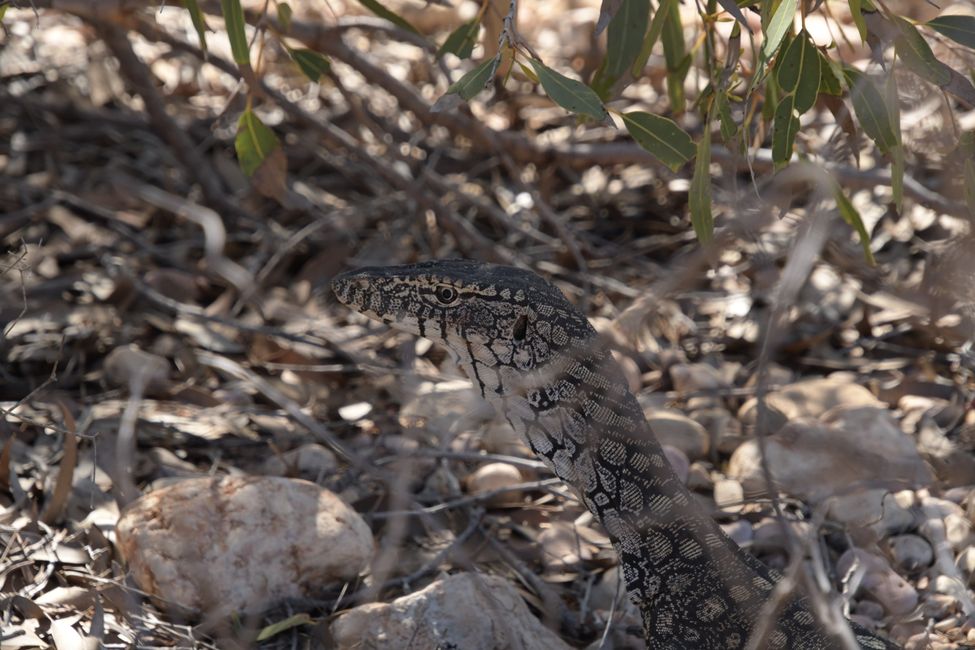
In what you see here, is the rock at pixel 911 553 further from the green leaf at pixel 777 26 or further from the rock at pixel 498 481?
the green leaf at pixel 777 26

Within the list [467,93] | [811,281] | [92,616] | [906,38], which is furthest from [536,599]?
[811,281]

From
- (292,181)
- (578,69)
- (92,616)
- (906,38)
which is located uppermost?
(906,38)

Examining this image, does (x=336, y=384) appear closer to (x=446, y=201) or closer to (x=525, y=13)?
(x=446, y=201)

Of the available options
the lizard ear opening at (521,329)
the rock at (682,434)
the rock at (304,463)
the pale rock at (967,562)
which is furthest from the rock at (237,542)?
the pale rock at (967,562)

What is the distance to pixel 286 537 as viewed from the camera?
402cm

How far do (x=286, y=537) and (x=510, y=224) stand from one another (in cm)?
250

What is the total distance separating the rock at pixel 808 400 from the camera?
5.25 meters

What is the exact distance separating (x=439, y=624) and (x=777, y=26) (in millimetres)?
2042

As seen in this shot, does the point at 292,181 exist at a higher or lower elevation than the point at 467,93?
lower

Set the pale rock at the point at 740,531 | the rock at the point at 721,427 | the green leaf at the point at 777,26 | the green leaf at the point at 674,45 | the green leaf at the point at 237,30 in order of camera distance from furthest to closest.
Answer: the rock at the point at 721,427 < the pale rock at the point at 740,531 < the green leaf at the point at 674,45 < the green leaf at the point at 237,30 < the green leaf at the point at 777,26

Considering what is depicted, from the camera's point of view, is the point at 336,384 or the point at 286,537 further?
the point at 336,384

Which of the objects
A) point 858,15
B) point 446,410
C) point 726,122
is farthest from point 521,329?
point 446,410

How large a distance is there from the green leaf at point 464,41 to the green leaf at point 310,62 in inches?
17.8

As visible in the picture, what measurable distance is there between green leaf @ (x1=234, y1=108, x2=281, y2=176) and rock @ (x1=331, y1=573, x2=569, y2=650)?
1730mm
